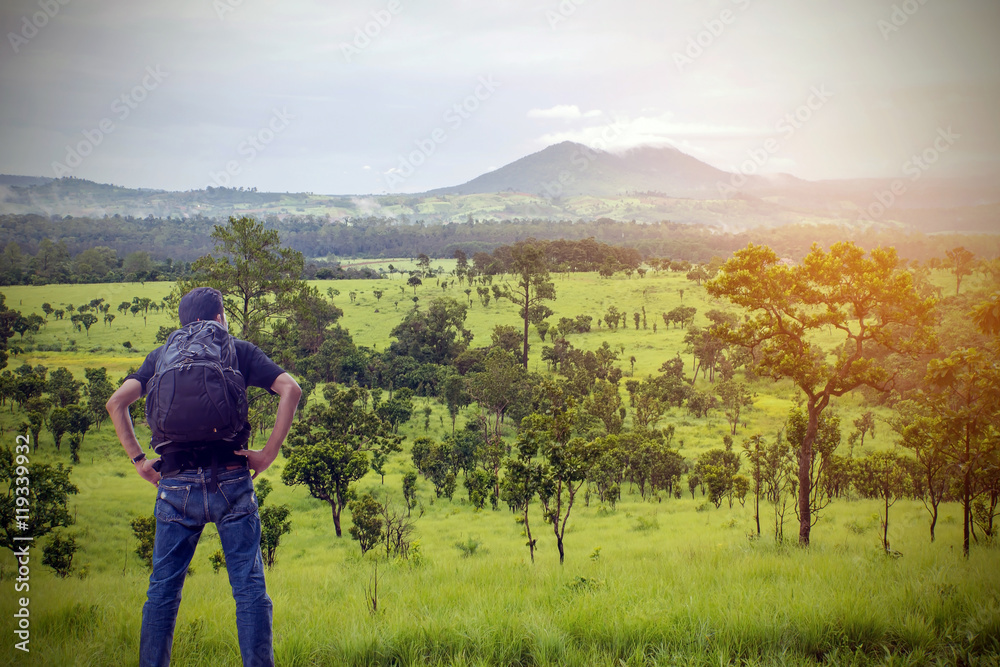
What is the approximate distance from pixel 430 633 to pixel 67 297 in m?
81.5

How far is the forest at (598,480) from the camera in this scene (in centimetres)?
438

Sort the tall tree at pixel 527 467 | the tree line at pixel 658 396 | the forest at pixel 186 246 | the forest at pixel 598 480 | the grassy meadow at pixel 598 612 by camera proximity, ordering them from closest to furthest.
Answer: the grassy meadow at pixel 598 612 < the forest at pixel 598 480 < the tall tree at pixel 527 467 < the tree line at pixel 658 396 < the forest at pixel 186 246

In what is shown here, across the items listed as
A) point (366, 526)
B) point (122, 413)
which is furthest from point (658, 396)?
point (122, 413)

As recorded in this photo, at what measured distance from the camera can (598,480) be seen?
25391 mm

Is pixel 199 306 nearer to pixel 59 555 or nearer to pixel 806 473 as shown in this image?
pixel 806 473

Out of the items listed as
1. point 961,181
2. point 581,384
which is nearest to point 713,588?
point 961,181

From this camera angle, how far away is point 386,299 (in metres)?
78.8

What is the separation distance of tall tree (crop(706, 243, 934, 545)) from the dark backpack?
9.53 m

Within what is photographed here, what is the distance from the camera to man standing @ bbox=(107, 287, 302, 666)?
3434 mm

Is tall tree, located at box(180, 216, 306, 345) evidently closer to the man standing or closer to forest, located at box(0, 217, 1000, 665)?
forest, located at box(0, 217, 1000, 665)

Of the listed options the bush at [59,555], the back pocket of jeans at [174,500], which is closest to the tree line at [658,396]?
the back pocket of jeans at [174,500]

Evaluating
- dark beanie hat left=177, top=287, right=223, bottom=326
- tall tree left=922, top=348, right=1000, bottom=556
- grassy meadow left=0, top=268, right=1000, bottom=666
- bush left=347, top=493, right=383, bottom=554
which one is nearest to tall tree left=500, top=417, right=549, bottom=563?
grassy meadow left=0, top=268, right=1000, bottom=666

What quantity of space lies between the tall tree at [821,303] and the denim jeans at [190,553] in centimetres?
Result: 938

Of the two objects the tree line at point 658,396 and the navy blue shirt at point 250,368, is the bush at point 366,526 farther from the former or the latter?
the navy blue shirt at point 250,368
